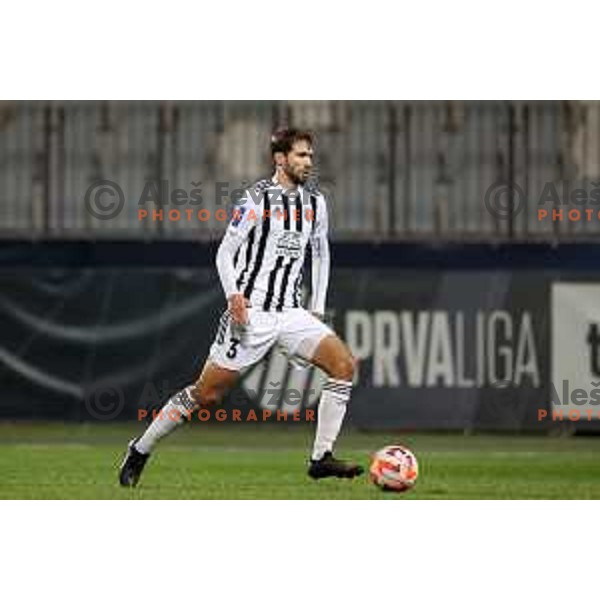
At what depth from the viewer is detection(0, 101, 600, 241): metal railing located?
83.9 ft

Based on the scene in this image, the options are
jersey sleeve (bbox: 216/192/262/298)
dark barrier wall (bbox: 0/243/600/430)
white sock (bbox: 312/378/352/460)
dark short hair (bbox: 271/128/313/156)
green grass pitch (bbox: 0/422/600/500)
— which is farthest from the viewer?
dark barrier wall (bbox: 0/243/600/430)

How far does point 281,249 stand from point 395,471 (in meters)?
1.63

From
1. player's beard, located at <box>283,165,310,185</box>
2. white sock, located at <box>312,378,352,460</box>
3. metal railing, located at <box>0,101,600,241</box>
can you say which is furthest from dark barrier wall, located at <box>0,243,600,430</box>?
player's beard, located at <box>283,165,310,185</box>

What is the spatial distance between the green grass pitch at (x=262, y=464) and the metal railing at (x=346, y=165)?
198 inches

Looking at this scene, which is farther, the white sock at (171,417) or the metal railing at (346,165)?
the metal railing at (346,165)

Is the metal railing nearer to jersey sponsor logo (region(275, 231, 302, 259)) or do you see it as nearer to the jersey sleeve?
jersey sponsor logo (region(275, 231, 302, 259))

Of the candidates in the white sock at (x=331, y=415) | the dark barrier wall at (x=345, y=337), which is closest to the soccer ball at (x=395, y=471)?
the white sock at (x=331, y=415)

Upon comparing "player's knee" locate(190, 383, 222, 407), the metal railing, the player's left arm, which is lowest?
"player's knee" locate(190, 383, 222, 407)

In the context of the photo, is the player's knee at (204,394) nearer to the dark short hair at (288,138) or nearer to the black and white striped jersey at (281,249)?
the black and white striped jersey at (281,249)

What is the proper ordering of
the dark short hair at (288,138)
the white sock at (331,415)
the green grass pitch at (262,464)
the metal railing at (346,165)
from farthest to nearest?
the metal railing at (346,165), the white sock at (331,415), the green grass pitch at (262,464), the dark short hair at (288,138)

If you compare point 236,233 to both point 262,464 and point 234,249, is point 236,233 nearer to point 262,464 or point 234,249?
point 234,249

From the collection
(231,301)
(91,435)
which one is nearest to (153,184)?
(91,435)

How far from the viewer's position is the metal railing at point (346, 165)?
1007 inches

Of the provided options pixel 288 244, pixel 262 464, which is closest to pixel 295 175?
pixel 288 244
